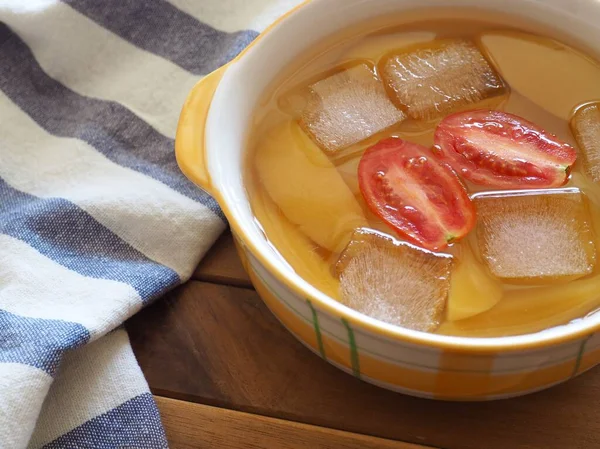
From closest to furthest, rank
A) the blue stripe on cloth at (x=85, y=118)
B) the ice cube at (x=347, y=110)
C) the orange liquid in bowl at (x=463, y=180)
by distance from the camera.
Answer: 1. the orange liquid in bowl at (x=463, y=180)
2. the ice cube at (x=347, y=110)
3. the blue stripe on cloth at (x=85, y=118)

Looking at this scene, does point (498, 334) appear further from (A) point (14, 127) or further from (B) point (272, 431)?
(A) point (14, 127)

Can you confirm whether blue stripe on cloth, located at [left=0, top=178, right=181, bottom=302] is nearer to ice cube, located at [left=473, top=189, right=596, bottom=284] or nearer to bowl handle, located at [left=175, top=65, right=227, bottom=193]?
bowl handle, located at [left=175, top=65, right=227, bottom=193]

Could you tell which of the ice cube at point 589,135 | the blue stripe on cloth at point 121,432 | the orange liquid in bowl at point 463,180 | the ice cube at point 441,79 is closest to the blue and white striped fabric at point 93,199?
the blue stripe on cloth at point 121,432

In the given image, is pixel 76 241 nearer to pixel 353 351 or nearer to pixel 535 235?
pixel 353 351

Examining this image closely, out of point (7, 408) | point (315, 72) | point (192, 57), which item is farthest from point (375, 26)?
point (7, 408)

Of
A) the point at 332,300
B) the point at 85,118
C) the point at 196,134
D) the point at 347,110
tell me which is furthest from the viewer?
the point at 85,118

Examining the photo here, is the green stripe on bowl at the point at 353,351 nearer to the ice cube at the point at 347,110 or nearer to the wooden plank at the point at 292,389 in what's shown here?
the wooden plank at the point at 292,389

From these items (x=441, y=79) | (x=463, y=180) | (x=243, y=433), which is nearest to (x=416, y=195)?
(x=463, y=180)

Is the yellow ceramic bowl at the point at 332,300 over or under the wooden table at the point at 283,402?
over
